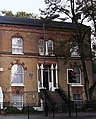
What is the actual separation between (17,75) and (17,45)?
12.7 feet

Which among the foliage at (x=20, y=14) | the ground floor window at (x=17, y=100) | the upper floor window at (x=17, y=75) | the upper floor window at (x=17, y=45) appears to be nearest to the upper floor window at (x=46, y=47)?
the upper floor window at (x=17, y=45)

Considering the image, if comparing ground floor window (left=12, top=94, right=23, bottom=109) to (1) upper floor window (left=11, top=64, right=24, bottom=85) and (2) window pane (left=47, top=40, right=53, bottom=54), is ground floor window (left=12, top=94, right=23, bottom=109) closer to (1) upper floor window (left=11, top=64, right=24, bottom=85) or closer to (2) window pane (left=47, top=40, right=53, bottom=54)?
(1) upper floor window (left=11, top=64, right=24, bottom=85)

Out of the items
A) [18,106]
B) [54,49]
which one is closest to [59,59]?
[54,49]

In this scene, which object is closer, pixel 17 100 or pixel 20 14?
pixel 17 100

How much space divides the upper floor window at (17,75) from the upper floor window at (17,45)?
182cm

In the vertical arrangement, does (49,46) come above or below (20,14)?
below

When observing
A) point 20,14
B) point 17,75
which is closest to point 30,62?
point 17,75

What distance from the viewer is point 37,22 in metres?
46.2

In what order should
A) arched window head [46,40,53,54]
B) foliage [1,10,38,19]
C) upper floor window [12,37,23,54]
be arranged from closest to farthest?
upper floor window [12,37,23,54]
arched window head [46,40,53,54]
foliage [1,10,38,19]

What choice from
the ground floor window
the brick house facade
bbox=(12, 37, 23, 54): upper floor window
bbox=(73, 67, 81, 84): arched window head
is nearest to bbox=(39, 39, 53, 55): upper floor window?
the brick house facade

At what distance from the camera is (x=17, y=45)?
140ft

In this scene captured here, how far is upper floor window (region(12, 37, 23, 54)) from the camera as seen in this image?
42594 mm

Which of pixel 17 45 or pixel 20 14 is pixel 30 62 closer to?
pixel 17 45

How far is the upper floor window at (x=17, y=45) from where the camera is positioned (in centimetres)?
4259
